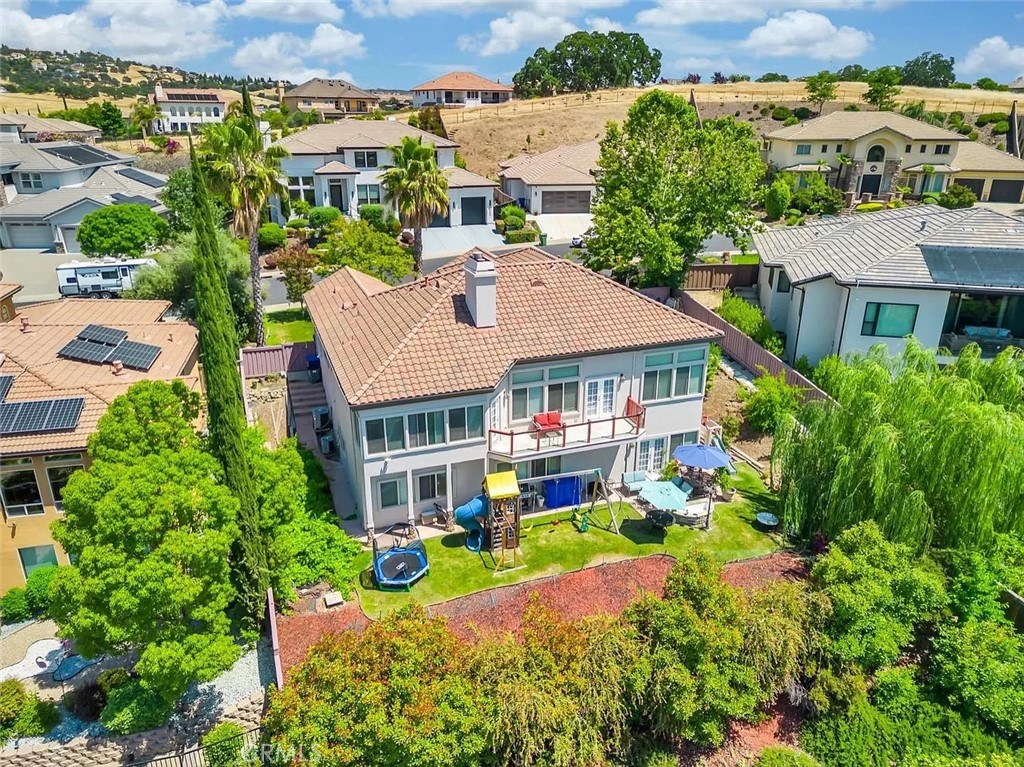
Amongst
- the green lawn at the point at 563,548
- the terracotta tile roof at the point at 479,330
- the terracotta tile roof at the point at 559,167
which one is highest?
the terracotta tile roof at the point at 559,167

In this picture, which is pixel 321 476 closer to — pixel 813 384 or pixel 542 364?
pixel 542 364

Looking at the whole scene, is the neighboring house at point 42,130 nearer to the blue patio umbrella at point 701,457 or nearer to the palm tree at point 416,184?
the palm tree at point 416,184

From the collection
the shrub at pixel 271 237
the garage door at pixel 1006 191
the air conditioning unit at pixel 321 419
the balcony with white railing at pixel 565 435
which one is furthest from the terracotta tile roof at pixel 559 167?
the balcony with white railing at pixel 565 435

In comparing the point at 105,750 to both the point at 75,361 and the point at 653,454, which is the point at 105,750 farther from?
the point at 653,454

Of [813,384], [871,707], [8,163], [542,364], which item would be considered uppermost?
[8,163]

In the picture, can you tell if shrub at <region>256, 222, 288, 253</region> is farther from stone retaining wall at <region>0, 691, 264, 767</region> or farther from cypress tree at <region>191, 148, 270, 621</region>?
stone retaining wall at <region>0, 691, 264, 767</region>

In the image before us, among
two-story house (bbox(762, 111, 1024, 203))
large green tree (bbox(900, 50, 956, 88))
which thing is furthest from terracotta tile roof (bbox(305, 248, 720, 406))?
large green tree (bbox(900, 50, 956, 88))

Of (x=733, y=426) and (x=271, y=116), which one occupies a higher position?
(x=271, y=116)

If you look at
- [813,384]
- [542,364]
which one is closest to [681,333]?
[542,364]
